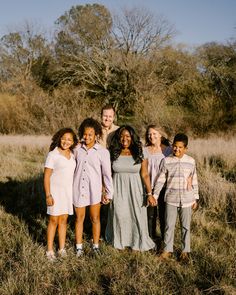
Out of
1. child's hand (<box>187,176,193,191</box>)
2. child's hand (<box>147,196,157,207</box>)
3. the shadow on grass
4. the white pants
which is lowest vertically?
the shadow on grass

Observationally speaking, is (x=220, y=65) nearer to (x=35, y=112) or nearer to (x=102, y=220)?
(x=35, y=112)

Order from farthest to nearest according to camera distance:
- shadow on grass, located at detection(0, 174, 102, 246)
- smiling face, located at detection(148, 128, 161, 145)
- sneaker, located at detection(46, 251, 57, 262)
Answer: shadow on grass, located at detection(0, 174, 102, 246) < smiling face, located at detection(148, 128, 161, 145) < sneaker, located at detection(46, 251, 57, 262)

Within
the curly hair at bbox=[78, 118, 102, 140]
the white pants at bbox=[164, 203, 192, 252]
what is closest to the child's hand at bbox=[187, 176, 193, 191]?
the white pants at bbox=[164, 203, 192, 252]

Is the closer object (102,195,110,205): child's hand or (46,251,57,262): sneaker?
(46,251,57,262): sneaker

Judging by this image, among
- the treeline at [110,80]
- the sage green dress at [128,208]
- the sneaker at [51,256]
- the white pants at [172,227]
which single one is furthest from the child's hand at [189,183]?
the treeline at [110,80]

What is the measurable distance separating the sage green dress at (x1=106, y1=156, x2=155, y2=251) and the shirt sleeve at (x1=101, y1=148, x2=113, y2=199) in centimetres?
13

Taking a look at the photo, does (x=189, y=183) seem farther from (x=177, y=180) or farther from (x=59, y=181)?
(x=59, y=181)

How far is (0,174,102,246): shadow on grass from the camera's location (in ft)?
17.3

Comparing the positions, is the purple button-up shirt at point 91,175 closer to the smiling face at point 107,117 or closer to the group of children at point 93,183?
the group of children at point 93,183

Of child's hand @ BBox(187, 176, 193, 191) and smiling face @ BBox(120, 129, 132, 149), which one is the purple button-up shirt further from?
child's hand @ BBox(187, 176, 193, 191)

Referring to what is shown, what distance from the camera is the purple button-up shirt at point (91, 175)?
4.30 meters

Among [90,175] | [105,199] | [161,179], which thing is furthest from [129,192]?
[90,175]

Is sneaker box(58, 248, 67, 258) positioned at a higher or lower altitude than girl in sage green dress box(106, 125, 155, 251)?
lower

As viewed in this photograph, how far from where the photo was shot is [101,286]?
362cm
